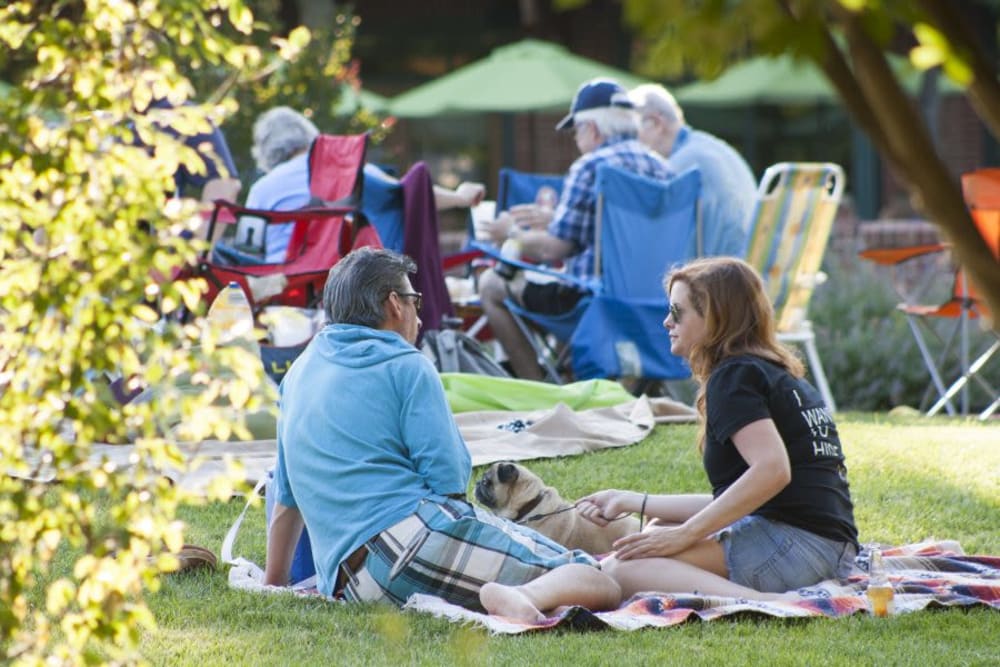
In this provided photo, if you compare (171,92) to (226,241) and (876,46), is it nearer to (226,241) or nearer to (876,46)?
(876,46)

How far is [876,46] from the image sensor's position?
3.84 feet

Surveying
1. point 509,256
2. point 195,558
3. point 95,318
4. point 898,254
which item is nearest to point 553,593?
point 195,558

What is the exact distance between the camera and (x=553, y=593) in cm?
358

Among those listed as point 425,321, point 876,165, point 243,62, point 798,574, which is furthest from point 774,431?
point 876,165

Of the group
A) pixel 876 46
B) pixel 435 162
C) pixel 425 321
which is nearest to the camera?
pixel 876 46

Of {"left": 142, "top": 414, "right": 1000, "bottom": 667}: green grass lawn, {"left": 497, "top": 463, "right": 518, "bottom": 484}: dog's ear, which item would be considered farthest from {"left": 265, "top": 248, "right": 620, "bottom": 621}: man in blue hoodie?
{"left": 497, "top": 463, "right": 518, "bottom": 484}: dog's ear

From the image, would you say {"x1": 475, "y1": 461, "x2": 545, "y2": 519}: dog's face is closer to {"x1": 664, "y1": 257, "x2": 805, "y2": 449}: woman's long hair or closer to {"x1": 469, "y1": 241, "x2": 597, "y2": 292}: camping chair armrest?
{"x1": 664, "y1": 257, "x2": 805, "y2": 449}: woman's long hair

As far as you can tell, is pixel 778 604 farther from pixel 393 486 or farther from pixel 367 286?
pixel 367 286

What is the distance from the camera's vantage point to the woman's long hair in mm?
3734

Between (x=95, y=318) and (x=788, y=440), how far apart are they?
219 cm

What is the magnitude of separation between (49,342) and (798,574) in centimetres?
236

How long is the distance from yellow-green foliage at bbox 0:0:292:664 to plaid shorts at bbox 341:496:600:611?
161 cm

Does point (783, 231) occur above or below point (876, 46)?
below

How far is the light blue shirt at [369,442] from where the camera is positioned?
143 inches
